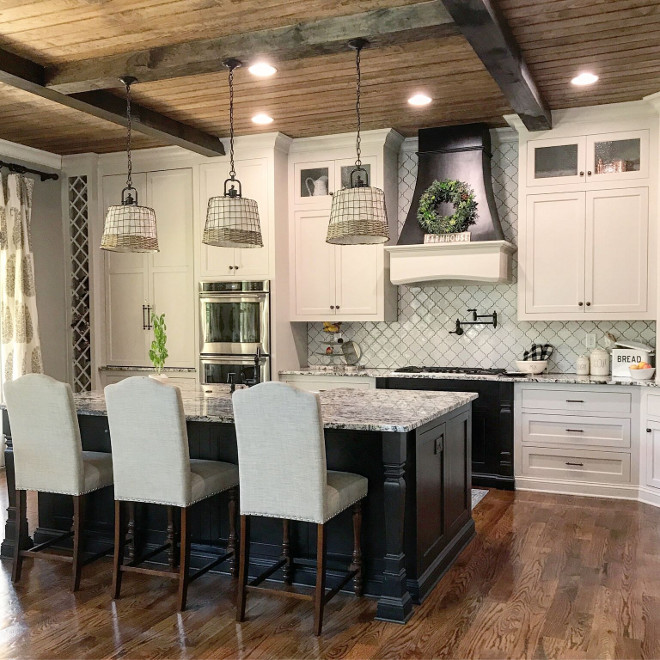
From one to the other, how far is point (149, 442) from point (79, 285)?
12.3 ft

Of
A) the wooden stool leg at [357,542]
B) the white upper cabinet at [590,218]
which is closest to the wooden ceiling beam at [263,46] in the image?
the white upper cabinet at [590,218]

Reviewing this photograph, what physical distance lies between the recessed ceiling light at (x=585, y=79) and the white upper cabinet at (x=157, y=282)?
3162mm

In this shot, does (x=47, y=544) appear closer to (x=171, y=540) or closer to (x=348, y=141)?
(x=171, y=540)

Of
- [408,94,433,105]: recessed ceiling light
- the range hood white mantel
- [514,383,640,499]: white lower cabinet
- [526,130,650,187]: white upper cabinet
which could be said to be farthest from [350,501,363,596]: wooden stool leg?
[526,130,650,187]: white upper cabinet

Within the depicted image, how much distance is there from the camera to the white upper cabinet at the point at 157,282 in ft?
19.6

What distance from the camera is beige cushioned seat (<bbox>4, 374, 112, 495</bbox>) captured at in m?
3.26

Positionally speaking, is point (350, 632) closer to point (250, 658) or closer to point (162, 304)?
point (250, 658)

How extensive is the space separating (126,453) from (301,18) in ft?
7.36

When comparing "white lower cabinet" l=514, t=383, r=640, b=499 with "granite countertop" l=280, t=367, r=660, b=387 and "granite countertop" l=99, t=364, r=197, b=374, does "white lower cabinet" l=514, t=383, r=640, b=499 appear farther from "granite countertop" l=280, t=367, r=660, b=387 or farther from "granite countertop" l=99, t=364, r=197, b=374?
"granite countertop" l=99, t=364, r=197, b=374

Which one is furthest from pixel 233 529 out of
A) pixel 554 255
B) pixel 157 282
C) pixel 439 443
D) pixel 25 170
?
pixel 25 170

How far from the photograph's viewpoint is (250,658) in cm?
259

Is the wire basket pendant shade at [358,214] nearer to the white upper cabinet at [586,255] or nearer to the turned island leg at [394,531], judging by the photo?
the turned island leg at [394,531]

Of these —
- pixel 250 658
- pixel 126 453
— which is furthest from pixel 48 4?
pixel 250 658

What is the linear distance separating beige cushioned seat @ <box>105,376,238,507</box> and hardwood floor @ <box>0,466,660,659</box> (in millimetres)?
480
